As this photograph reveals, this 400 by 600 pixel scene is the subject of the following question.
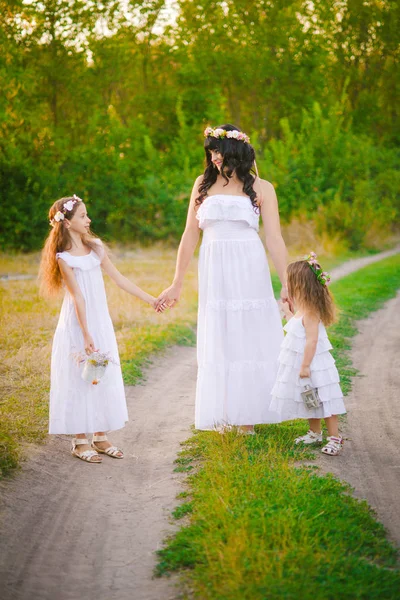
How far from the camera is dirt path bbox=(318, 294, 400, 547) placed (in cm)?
458

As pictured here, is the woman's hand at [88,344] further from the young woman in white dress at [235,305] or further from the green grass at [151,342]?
the green grass at [151,342]

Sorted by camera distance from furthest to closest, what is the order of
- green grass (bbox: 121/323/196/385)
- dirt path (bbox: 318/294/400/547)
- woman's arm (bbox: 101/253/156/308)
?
1. green grass (bbox: 121/323/196/385)
2. woman's arm (bbox: 101/253/156/308)
3. dirt path (bbox: 318/294/400/547)

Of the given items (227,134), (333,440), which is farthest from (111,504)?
(227,134)

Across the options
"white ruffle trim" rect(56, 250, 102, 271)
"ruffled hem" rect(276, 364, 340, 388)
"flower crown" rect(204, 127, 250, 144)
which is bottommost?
"ruffled hem" rect(276, 364, 340, 388)

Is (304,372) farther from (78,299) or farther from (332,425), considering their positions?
(78,299)

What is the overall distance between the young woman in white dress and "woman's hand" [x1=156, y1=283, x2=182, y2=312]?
0.64 m

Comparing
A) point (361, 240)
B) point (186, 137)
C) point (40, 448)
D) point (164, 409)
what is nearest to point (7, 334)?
point (164, 409)

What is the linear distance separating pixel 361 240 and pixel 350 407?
60.8ft

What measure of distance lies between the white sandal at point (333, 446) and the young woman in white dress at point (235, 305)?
0.44 meters

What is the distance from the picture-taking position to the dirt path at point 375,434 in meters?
4.58

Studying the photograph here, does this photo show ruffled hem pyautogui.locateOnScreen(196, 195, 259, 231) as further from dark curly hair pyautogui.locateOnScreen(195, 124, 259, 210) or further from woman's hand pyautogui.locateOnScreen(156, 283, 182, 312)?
woman's hand pyautogui.locateOnScreen(156, 283, 182, 312)

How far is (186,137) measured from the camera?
2806 centimetres

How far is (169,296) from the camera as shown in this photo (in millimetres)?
6254

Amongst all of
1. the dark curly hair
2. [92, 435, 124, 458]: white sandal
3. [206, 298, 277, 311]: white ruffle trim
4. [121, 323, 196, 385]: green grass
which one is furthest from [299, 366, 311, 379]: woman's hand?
[121, 323, 196, 385]: green grass
